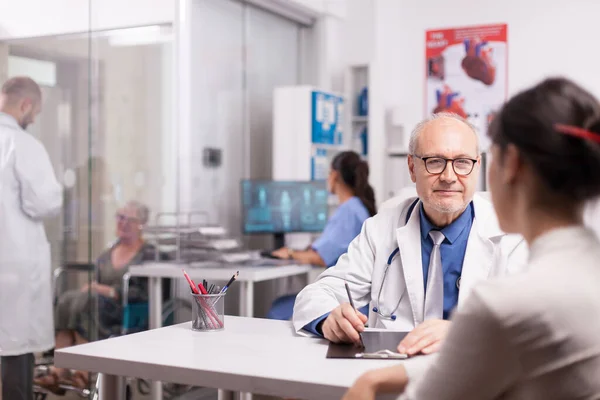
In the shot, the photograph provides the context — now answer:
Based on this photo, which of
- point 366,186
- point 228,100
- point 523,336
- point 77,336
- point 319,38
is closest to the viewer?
point 523,336

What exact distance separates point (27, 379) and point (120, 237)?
39.0 inches

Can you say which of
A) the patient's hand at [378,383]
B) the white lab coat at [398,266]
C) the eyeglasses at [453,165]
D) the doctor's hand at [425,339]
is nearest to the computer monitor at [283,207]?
the white lab coat at [398,266]

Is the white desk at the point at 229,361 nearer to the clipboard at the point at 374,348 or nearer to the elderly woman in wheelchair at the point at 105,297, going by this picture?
the clipboard at the point at 374,348

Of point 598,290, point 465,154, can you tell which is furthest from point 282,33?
point 598,290

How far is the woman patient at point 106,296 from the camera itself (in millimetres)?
3447

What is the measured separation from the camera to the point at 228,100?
559 centimetres

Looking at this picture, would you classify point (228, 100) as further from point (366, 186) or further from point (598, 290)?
point (598, 290)

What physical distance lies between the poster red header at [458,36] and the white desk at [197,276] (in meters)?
2.96

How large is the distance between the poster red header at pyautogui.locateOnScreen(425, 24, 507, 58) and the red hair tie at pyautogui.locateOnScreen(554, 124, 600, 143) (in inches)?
216

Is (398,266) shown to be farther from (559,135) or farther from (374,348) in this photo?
(559,135)

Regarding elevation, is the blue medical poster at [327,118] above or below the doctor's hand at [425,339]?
above

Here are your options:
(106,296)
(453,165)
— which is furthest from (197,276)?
(453,165)

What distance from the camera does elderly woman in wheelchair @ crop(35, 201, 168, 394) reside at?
3447mm

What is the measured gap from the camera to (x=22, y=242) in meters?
3.21
